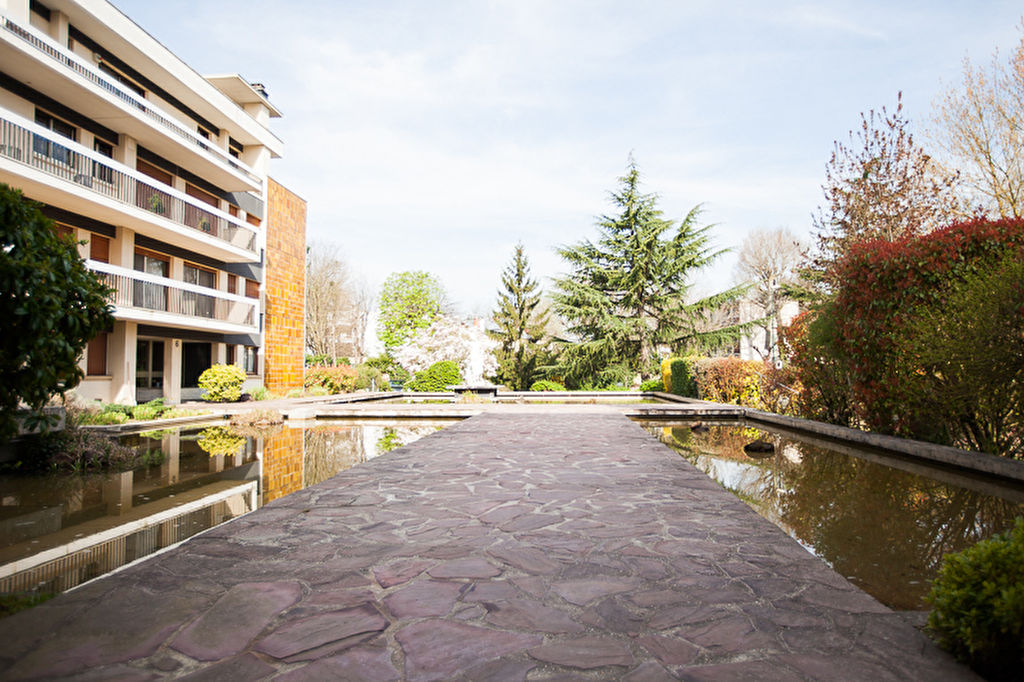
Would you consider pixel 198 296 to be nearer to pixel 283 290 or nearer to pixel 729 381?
pixel 283 290

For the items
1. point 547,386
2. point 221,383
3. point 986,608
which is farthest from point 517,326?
point 986,608

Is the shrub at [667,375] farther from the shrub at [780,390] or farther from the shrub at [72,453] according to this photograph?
the shrub at [72,453]

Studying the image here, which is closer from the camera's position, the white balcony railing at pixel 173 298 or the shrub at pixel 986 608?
the shrub at pixel 986 608

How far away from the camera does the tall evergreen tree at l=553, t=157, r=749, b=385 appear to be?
23.0m

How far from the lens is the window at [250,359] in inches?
890

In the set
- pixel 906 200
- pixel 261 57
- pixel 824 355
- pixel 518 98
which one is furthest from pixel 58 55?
pixel 906 200

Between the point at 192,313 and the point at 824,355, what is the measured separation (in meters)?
18.0

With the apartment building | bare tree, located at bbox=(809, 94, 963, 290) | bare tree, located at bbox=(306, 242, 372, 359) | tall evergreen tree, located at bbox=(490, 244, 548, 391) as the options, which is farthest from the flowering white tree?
bare tree, located at bbox=(809, 94, 963, 290)

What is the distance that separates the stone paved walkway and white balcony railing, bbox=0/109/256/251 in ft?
45.2

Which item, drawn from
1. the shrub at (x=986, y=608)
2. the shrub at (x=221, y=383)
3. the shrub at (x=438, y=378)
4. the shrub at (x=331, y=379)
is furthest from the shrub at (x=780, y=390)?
the shrub at (x=331, y=379)

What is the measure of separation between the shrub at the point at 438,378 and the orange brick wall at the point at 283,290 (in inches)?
217

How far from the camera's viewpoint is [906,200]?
45.9 feet

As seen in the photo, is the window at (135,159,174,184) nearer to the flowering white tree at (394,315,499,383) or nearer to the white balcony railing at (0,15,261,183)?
the white balcony railing at (0,15,261,183)

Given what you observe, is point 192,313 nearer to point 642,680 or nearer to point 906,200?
point 642,680
